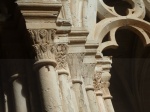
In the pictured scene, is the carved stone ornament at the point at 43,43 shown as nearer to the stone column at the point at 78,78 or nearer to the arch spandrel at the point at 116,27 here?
the stone column at the point at 78,78

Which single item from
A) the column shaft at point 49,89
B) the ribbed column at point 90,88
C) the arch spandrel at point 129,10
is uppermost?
the arch spandrel at point 129,10

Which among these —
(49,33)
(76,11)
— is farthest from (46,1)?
(76,11)

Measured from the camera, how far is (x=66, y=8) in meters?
4.48

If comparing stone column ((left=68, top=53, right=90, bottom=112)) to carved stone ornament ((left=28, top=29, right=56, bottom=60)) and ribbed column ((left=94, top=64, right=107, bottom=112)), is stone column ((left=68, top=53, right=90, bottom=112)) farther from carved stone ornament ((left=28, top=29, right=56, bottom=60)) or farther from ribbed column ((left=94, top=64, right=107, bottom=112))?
ribbed column ((left=94, top=64, right=107, bottom=112))

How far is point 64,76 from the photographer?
4.03m

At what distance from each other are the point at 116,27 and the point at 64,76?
6.45ft

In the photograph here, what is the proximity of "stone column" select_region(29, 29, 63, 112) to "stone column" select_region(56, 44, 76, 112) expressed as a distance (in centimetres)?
17

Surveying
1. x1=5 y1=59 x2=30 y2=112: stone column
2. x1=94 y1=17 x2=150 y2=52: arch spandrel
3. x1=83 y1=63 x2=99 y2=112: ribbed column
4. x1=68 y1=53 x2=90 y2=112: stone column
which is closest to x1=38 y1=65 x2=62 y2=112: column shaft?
x1=5 y1=59 x2=30 y2=112: stone column

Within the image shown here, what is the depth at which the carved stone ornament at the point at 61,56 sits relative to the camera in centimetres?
403

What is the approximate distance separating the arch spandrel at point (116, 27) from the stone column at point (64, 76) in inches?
53.3

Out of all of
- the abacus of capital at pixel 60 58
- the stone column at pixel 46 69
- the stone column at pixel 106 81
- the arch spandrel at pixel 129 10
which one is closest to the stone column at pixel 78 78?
the abacus of capital at pixel 60 58

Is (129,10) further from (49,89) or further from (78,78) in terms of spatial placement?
(49,89)

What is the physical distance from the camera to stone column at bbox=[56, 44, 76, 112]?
3.79 meters

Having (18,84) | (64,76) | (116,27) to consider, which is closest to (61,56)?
(64,76)
